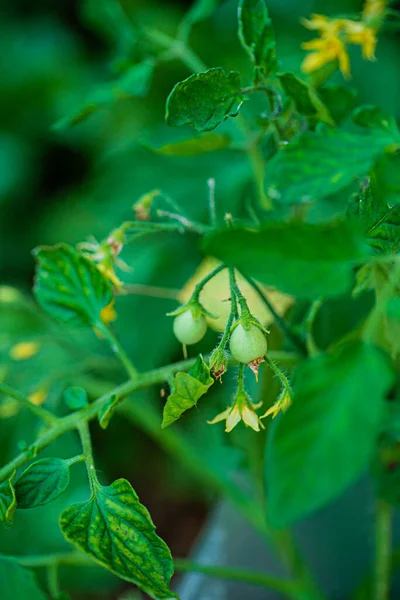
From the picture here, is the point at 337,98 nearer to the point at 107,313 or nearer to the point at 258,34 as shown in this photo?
the point at 258,34

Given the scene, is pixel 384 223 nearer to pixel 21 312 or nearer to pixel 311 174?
pixel 311 174

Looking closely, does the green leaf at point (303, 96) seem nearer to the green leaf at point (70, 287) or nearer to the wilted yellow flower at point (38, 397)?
the green leaf at point (70, 287)

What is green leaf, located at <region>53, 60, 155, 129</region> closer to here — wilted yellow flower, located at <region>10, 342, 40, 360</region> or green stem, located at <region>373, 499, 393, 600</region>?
wilted yellow flower, located at <region>10, 342, 40, 360</region>

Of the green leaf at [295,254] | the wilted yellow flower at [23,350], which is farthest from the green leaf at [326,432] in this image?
the wilted yellow flower at [23,350]

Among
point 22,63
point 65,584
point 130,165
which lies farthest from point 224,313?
point 22,63

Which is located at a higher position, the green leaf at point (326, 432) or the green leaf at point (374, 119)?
the green leaf at point (374, 119)

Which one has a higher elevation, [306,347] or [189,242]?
[189,242]
